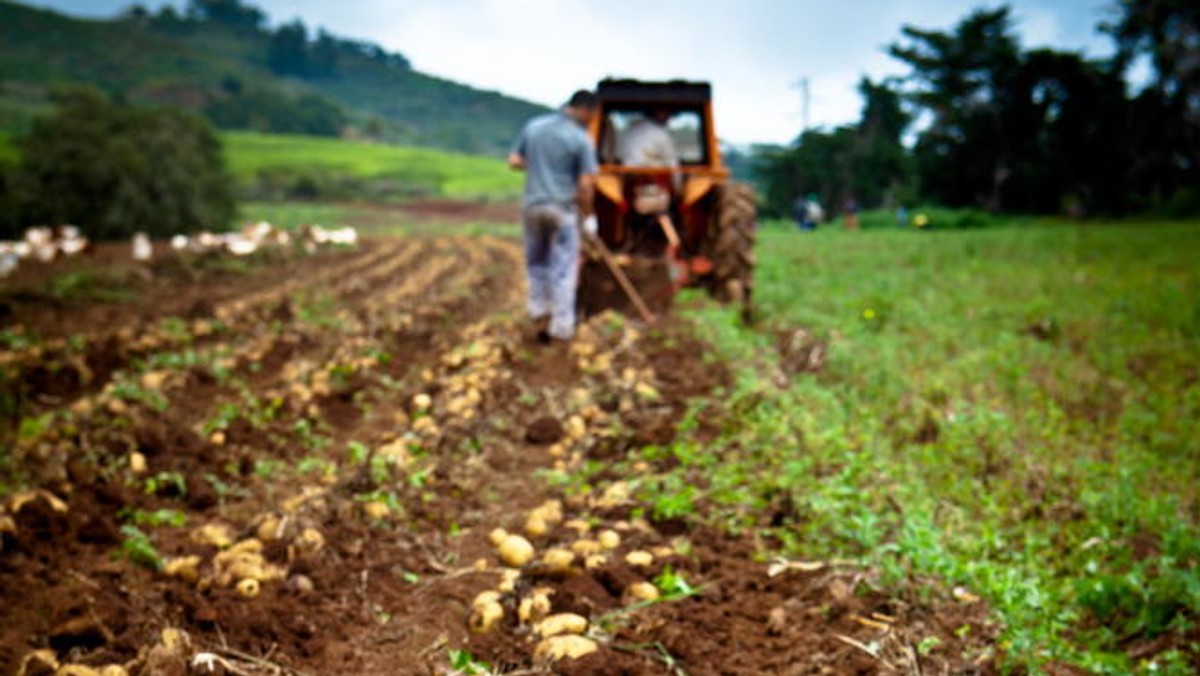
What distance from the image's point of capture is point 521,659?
81.8 inches

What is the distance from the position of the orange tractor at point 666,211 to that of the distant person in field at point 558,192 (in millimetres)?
745

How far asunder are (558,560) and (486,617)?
1.10ft

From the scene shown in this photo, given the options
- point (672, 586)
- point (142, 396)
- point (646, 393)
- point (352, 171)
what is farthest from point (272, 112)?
point (672, 586)

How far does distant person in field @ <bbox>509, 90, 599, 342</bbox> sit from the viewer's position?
6.04 m

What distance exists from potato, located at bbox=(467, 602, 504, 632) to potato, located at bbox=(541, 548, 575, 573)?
0.26 m

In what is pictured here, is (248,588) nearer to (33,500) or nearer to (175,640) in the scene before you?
(175,640)

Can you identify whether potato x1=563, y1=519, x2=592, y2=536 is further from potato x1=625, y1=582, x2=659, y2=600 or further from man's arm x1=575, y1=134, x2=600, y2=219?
man's arm x1=575, y1=134, x2=600, y2=219

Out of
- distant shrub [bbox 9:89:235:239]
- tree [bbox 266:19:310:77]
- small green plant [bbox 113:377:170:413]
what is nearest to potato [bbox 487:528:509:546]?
small green plant [bbox 113:377:170:413]

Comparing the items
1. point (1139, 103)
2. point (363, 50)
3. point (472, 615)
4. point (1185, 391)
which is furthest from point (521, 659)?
point (1139, 103)

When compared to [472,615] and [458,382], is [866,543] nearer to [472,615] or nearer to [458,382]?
[472,615]

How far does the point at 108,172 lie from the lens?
13930 millimetres

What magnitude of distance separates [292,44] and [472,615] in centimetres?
Answer: 5242

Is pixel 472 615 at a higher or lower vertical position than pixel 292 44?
lower

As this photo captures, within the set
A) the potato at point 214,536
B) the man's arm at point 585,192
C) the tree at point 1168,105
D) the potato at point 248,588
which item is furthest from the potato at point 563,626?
the tree at point 1168,105
